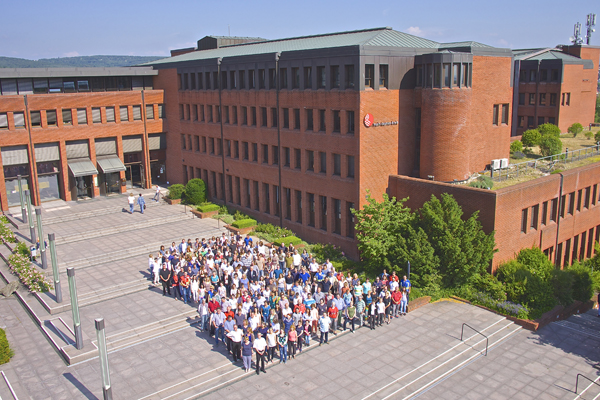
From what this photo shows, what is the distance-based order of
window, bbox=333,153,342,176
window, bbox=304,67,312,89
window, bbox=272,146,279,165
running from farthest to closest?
window, bbox=272,146,279,165, window, bbox=304,67,312,89, window, bbox=333,153,342,176

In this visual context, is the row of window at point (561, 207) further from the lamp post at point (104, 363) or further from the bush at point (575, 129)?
the lamp post at point (104, 363)

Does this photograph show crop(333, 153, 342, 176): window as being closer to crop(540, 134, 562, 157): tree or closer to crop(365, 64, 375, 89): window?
crop(365, 64, 375, 89): window

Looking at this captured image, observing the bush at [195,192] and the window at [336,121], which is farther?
the bush at [195,192]

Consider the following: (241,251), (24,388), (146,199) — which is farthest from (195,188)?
(24,388)

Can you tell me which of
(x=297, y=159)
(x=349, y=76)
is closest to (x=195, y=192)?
(x=297, y=159)

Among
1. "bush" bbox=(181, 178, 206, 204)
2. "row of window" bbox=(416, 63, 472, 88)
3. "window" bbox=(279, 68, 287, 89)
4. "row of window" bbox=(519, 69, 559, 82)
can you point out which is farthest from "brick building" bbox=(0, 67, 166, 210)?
"row of window" bbox=(519, 69, 559, 82)

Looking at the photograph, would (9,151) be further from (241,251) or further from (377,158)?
(377,158)

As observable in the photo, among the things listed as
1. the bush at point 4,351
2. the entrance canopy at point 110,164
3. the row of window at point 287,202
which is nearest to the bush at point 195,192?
the row of window at point 287,202
